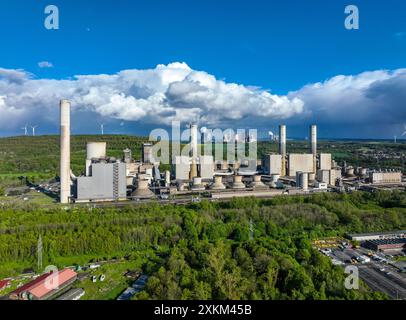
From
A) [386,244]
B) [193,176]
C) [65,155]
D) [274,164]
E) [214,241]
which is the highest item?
[65,155]

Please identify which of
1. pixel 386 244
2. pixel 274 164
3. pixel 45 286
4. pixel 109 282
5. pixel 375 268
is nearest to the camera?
pixel 45 286

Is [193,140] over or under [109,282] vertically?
over

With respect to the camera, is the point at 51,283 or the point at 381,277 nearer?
the point at 51,283

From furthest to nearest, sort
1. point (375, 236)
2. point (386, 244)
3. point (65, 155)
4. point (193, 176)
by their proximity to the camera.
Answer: point (193, 176) < point (65, 155) < point (375, 236) < point (386, 244)

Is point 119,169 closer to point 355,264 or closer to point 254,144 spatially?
point 355,264

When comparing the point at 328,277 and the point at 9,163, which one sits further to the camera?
the point at 9,163

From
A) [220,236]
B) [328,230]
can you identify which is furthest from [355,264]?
[220,236]

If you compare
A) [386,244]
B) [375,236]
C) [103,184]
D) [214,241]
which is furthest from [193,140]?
[386,244]

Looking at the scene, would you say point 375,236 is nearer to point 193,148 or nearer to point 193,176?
point 193,176
